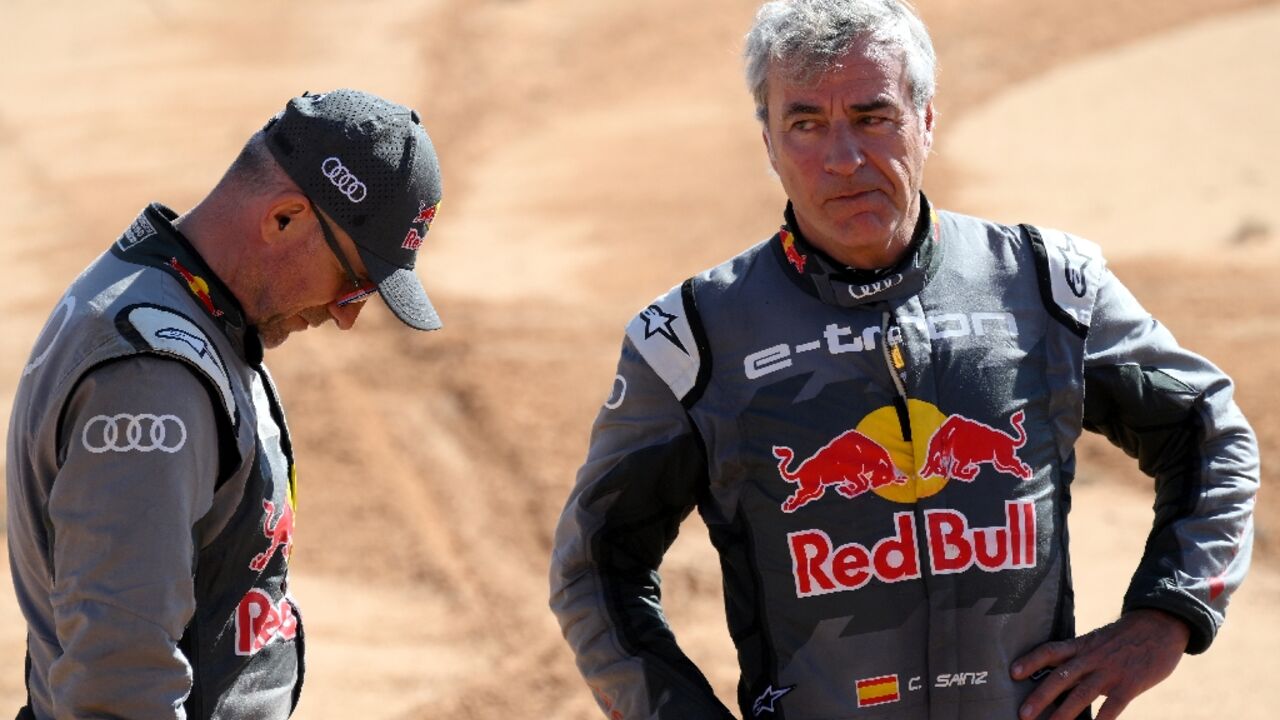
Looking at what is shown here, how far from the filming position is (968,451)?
298 cm

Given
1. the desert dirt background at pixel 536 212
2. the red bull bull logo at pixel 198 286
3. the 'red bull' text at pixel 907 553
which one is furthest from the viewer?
the desert dirt background at pixel 536 212

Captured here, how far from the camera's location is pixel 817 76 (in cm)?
306

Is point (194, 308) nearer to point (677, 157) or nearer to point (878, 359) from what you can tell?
point (878, 359)

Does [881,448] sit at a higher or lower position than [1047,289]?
lower

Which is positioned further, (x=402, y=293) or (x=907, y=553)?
(x=402, y=293)

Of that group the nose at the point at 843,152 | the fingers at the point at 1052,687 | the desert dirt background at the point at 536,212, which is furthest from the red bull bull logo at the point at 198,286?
the desert dirt background at the point at 536,212

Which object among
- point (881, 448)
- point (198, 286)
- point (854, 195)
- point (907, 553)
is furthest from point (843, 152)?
point (198, 286)

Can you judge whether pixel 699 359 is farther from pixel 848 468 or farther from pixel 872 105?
pixel 872 105

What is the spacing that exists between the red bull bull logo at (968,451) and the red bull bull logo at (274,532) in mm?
1227

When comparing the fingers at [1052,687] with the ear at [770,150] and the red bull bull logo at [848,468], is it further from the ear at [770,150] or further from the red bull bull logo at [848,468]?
the ear at [770,150]

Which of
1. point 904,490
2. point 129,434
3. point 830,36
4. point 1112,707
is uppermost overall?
point 830,36

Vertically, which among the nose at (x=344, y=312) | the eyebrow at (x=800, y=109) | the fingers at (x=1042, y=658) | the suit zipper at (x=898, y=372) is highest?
the eyebrow at (x=800, y=109)

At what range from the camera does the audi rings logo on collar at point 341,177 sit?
290 centimetres

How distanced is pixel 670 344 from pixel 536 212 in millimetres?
10500
